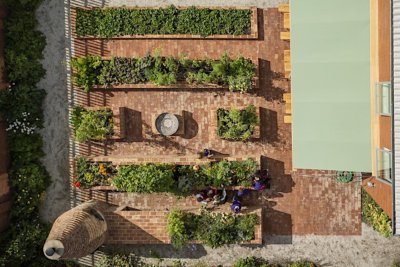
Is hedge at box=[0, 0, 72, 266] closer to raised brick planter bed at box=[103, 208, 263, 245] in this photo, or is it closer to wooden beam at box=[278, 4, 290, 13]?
raised brick planter bed at box=[103, 208, 263, 245]

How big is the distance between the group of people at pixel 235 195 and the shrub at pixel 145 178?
1.42m

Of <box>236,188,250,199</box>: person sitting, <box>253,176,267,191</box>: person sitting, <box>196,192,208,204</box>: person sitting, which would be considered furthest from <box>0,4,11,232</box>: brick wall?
<box>253,176,267,191</box>: person sitting

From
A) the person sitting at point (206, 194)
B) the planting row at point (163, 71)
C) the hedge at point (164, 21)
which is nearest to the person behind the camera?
the planting row at point (163, 71)

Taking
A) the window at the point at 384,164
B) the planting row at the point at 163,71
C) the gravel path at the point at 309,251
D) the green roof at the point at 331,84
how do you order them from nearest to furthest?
1. the window at the point at 384,164
2. the green roof at the point at 331,84
3. the planting row at the point at 163,71
4. the gravel path at the point at 309,251

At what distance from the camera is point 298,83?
1853 cm

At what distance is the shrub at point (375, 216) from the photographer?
19.9 metres

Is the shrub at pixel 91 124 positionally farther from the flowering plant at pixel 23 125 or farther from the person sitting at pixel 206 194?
the person sitting at pixel 206 194

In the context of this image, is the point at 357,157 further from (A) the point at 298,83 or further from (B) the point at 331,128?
(A) the point at 298,83

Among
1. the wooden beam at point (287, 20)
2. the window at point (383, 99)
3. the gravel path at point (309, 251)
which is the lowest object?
the gravel path at point (309, 251)

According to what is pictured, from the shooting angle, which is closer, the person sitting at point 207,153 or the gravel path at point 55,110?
the person sitting at point 207,153

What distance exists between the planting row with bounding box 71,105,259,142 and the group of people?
176cm

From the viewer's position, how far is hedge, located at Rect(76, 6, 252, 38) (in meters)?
20.4

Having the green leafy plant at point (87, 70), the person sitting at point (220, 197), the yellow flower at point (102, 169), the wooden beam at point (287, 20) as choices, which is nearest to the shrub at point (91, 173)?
the yellow flower at point (102, 169)

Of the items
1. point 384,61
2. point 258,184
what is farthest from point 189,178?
point 384,61
